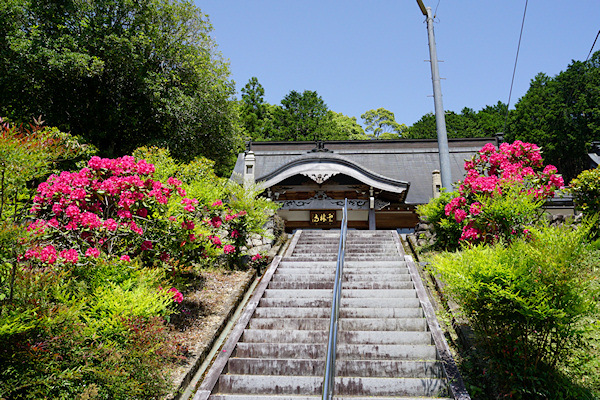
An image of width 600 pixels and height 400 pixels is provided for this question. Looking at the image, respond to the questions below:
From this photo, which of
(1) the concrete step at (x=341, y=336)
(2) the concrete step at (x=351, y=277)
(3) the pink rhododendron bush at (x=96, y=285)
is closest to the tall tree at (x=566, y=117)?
(2) the concrete step at (x=351, y=277)

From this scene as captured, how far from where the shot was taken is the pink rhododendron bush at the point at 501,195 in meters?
5.45

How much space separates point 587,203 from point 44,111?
16392 millimetres

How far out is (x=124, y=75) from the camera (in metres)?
14.2

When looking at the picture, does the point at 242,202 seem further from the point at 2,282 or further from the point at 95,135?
the point at 95,135

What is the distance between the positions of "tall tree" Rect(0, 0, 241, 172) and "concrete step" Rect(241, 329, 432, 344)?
35.8 feet

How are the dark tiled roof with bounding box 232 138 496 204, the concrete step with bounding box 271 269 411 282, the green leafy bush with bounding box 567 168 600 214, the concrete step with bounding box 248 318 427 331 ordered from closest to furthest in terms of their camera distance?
the concrete step with bounding box 248 318 427 331
the concrete step with bounding box 271 269 411 282
the green leafy bush with bounding box 567 168 600 214
the dark tiled roof with bounding box 232 138 496 204

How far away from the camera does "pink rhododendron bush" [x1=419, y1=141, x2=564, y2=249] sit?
5.45 meters

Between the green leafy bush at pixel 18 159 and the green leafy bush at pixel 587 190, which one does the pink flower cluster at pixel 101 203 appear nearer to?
the green leafy bush at pixel 18 159

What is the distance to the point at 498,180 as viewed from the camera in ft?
20.8

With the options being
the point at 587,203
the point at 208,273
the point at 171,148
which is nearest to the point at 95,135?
the point at 171,148

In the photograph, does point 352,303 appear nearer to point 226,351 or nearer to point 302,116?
point 226,351

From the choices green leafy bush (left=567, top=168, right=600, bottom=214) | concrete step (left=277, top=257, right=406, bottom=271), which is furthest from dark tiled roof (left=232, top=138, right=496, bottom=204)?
concrete step (left=277, top=257, right=406, bottom=271)

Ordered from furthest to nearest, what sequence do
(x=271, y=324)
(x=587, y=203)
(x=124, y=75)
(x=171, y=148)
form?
1. (x=171, y=148)
2. (x=124, y=75)
3. (x=587, y=203)
4. (x=271, y=324)

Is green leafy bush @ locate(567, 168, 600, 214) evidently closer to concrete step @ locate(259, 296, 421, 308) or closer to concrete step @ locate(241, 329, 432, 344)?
concrete step @ locate(259, 296, 421, 308)
